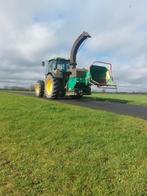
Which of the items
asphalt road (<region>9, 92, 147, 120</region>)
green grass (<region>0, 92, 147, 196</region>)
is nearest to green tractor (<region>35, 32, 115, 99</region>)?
asphalt road (<region>9, 92, 147, 120</region>)

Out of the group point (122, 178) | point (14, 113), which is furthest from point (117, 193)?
point (14, 113)

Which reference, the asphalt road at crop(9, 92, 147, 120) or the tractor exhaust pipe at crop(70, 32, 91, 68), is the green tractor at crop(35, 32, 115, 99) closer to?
the tractor exhaust pipe at crop(70, 32, 91, 68)

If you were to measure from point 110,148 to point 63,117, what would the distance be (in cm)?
361

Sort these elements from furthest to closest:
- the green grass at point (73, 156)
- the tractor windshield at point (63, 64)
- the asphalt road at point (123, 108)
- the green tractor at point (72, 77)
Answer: the tractor windshield at point (63, 64), the green tractor at point (72, 77), the asphalt road at point (123, 108), the green grass at point (73, 156)

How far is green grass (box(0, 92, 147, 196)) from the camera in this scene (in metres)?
6.03

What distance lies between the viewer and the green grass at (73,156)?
603 centimetres

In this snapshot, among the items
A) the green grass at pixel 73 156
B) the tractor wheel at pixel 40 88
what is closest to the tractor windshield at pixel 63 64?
the tractor wheel at pixel 40 88

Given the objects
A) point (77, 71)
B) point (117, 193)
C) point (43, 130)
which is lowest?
point (117, 193)

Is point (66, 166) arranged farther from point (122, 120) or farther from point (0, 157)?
point (122, 120)

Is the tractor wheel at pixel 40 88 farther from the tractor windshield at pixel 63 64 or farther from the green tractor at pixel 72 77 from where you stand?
the tractor windshield at pixel 63 64

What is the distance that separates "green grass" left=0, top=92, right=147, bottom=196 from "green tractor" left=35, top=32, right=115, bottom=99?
420 inches

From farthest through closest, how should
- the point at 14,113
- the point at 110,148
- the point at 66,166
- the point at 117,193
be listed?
the point at 14,113, the point at 110,148, the point at 66,166, the point at 117,193

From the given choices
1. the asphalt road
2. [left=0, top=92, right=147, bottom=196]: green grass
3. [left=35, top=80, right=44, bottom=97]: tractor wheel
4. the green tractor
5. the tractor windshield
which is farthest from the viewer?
[left=35, top=80, right=44, bottom=97]: tractor wheel

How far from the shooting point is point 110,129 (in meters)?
9.20
